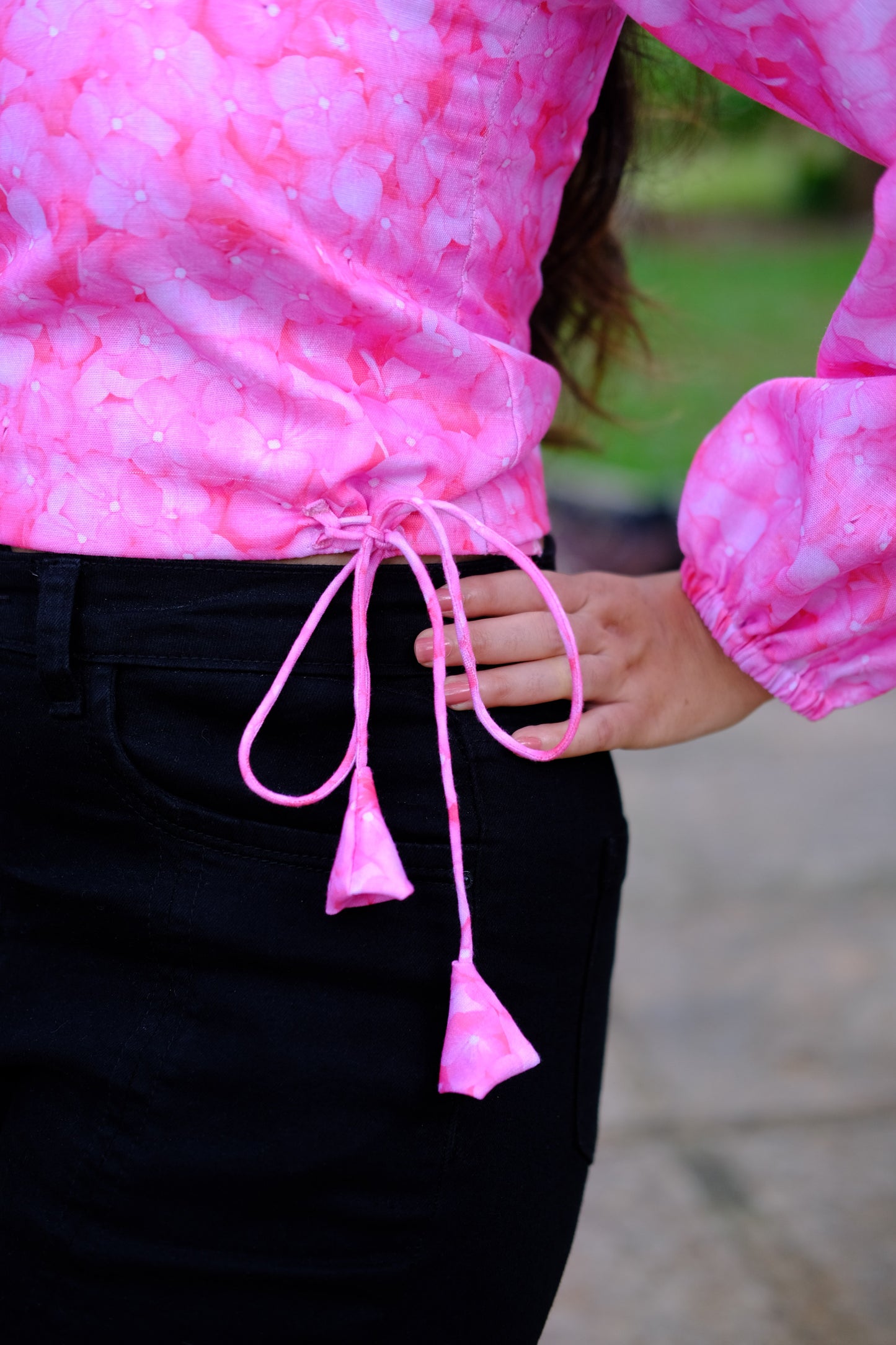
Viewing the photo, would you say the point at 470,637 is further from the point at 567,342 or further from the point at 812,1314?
the point at 812,1314

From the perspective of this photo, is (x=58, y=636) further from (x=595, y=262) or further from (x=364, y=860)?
(x=595, y=262)

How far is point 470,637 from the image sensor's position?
2.86ft

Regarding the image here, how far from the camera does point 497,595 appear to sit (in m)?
0.90

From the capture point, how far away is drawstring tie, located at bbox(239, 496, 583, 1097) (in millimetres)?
770

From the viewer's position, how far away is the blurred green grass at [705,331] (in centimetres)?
174

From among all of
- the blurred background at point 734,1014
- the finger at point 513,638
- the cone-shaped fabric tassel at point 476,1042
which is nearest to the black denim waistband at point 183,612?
the finger at point 513,638

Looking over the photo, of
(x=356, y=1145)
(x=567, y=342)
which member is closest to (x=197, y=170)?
(x=356, y=1145)

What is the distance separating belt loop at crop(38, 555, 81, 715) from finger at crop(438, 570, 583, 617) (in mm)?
234

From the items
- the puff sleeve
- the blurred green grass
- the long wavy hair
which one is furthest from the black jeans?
the blurred green grass

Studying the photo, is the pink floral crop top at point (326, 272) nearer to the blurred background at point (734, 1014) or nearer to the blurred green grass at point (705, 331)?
the blurred background at point (734, 1014)

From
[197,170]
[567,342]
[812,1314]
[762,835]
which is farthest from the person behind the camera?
[762,835]

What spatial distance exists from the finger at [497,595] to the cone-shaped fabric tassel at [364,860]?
15 centimetres

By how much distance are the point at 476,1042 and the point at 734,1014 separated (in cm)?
173

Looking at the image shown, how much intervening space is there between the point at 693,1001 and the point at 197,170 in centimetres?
201
